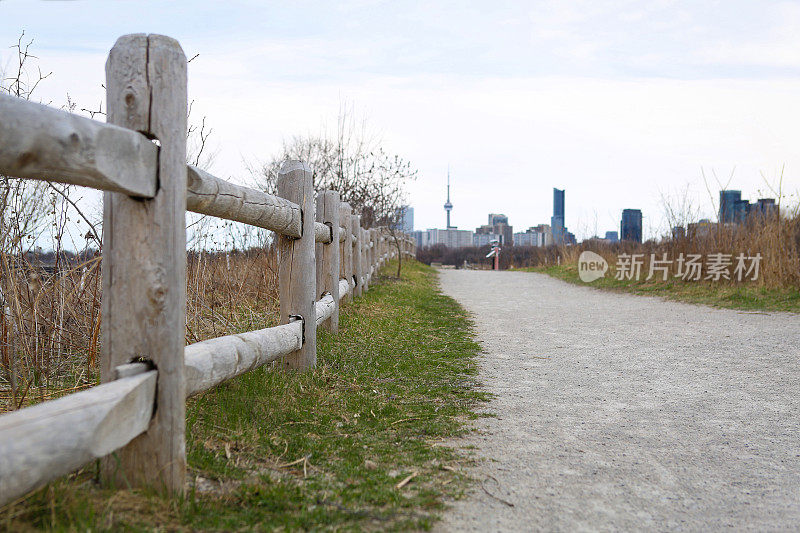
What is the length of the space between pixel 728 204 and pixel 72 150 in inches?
506

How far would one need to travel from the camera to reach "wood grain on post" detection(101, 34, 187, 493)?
189cm

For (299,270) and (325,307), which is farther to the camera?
(325,307)

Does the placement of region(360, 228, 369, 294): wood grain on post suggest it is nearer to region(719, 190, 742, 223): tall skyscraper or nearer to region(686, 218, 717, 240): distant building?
region(686, 218, 717, 240): distant building

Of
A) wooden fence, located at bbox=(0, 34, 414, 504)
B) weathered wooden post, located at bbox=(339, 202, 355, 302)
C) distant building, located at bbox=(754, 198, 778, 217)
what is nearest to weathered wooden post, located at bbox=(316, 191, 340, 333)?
weathered wooden post, located at bbox=(339, 202, 355, 302)

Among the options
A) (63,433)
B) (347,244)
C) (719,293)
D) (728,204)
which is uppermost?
(728,204)

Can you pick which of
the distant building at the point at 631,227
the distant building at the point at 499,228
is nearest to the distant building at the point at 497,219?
the distant building at the point at 499,228

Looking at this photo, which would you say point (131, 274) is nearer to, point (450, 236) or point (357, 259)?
point (357, 259)

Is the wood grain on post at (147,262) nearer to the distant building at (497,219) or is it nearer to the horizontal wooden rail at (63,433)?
the horizontal wooden rail at (63,433)

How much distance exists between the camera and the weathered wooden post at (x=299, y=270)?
391cm

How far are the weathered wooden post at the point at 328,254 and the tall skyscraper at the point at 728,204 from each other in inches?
357

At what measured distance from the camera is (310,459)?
2543 millimetres

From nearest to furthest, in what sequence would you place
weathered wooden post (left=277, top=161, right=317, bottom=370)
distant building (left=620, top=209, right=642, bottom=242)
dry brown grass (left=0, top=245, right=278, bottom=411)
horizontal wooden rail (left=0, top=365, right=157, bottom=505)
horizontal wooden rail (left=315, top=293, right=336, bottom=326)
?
horizontal wooden rail (left=0, top=365, right=157, bottom=505)
dry brown grass (left=0, top=245, right=278, bottom=411)
weathered wooden post (left=277, top=161, right=317, bottom=370)
horizontal wooden rail (left=315, top=293, right=336, bottom=326)
distant building (left=620, top=209, right=642, bottom=242)

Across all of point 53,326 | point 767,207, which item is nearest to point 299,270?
point 53,326

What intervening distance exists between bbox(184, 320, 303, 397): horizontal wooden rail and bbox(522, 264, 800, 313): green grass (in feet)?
26.2
